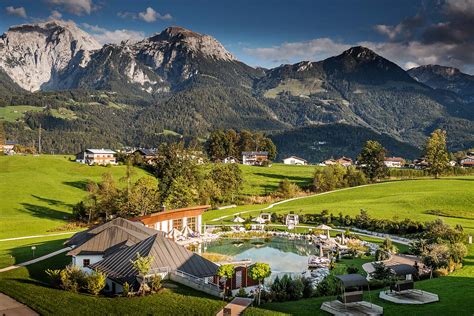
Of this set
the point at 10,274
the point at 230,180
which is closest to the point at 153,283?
the point at 10,274

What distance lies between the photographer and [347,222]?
56.3 meters

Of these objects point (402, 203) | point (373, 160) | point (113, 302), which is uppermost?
point (373, 160)

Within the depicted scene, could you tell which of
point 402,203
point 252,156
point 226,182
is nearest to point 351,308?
point 402,203

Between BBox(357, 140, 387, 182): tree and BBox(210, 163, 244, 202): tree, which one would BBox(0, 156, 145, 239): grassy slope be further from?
BBox(357, 140, 387, 182): tree

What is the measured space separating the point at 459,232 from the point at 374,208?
26913 mm

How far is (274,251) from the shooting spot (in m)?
44.9

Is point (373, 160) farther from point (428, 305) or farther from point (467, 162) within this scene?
point (467, 162)

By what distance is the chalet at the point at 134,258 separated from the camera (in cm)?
2767

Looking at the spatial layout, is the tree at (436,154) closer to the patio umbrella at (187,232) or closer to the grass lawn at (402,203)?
the grass lawn at (402,203)

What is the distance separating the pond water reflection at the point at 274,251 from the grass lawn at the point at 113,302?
1134 cm

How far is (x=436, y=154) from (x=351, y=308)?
86.2m

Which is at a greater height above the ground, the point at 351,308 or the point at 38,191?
the point at 38,191

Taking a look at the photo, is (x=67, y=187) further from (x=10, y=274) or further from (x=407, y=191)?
(x=407, y=191)

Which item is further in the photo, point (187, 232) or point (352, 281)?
point (187, 232)
